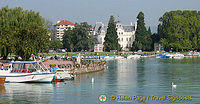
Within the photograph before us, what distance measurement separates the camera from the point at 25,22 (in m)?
80.8

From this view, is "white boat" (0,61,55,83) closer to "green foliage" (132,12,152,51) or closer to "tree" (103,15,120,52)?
"tree" (103,15,120,52)

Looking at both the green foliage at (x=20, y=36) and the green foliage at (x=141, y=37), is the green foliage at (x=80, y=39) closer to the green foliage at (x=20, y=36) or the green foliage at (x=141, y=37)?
the green foliage at (x=141, y=37)

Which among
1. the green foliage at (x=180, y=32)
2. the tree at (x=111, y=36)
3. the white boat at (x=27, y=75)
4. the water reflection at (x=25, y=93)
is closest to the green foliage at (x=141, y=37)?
the green foliage at (x=180, y=32)

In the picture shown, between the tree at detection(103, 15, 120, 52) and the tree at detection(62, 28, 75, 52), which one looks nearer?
the tree at detection(103, 15, 120, 52)

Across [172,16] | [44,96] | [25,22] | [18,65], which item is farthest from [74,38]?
[44,96]

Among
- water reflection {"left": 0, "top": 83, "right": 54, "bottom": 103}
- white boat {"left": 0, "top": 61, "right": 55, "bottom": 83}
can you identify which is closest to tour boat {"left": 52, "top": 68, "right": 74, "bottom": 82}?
white boat {"left": 0, "top": 61, "right": 55, "bottom": 83}

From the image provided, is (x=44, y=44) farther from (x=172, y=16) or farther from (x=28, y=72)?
(x=172, y=16)

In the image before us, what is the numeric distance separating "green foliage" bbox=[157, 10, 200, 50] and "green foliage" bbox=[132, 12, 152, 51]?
292 inches

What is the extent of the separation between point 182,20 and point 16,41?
5039 inches

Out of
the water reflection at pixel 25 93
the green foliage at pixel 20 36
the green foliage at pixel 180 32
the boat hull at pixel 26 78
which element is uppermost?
the green foliage at pixel 180 32

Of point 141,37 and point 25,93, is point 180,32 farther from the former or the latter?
point 25,93

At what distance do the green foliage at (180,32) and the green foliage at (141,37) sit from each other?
24.3ft

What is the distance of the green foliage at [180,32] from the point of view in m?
182

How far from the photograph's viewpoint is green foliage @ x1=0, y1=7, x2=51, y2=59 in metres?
70.5
